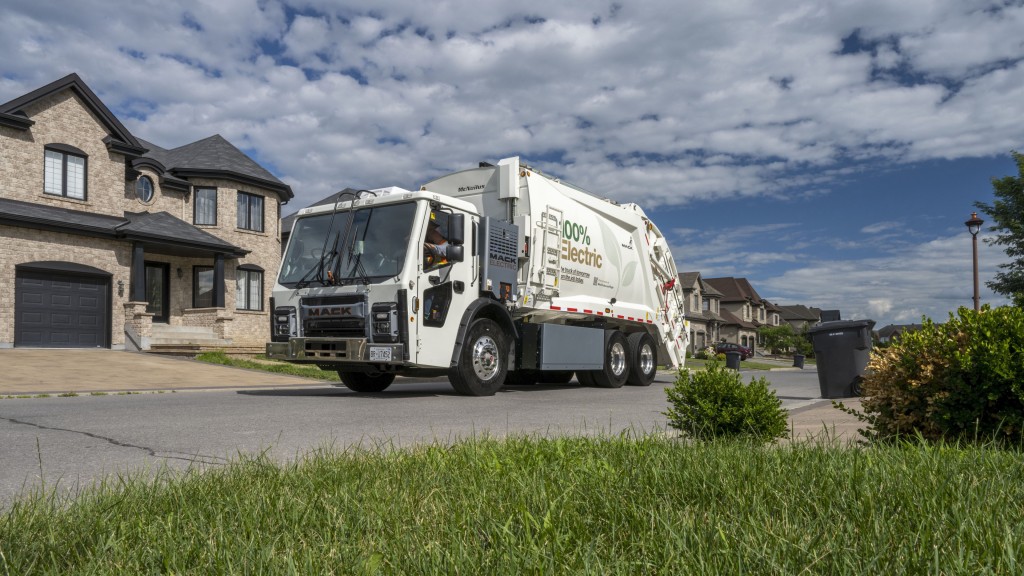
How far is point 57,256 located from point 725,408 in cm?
2217

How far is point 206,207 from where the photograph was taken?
28.2 m

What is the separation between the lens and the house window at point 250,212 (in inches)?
1148

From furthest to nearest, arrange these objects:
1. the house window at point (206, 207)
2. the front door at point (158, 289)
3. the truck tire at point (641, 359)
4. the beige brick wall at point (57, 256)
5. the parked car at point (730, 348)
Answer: the parked car at point (730, 348) → the house window at point (206, 207) → the front door at point (158, 289) → the beige brick wall at point (57, 256) → the truck tire at point (641, 359)

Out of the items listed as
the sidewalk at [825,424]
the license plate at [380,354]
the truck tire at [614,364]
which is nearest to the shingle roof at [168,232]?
the truck tire at [614,364]

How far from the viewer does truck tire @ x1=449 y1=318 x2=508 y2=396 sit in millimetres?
11203

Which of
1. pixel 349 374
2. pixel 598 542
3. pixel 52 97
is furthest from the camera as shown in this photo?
pixel 52 97

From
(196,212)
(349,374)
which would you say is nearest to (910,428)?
(349,374)

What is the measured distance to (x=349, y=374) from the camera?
1301 centimetres

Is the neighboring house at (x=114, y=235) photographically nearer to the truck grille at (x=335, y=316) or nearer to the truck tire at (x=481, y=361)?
the truck grille at (x=335, y=316)

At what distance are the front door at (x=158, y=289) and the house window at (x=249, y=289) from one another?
2.33 meters

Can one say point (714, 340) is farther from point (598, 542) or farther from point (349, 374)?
point (598, 542)

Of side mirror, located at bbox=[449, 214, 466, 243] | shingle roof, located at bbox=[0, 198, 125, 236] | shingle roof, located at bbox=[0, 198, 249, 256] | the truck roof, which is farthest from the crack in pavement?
shingle roof, located at bbox=[0, 198, 249, 256]

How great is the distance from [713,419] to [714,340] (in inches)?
2564

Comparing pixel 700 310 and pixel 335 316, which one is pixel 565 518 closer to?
pixel 335 316
